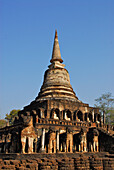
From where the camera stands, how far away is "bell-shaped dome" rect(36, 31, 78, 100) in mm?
25547

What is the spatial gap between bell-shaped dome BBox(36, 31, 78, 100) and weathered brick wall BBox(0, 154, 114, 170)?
12.9m

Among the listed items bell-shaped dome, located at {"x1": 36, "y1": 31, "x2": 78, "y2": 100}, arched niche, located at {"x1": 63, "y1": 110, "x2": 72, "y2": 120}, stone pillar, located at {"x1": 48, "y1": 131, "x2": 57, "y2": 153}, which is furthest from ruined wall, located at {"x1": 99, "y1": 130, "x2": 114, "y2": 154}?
bell-shaped dome, located at {"x1": 36, "y1": 31, "x2": 78, "y2": 100}

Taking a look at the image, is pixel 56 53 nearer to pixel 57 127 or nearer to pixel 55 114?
pixel 55 114

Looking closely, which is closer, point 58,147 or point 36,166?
point 36,166

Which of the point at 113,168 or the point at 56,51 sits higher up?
the point at 56,51

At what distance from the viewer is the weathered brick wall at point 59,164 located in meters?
10.2

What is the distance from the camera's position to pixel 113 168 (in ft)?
41.3

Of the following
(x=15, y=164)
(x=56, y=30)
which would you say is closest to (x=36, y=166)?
(x=15, y=164)

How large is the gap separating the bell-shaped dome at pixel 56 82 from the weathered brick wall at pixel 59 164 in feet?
42.3

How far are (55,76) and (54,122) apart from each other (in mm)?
8067

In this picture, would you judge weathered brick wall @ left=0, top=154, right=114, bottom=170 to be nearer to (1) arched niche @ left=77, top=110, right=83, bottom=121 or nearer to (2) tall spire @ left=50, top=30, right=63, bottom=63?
(1) arched niche @ left=77, top=110, right=83, bottom=121

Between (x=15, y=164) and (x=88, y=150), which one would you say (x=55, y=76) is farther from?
(x=15, y=164)

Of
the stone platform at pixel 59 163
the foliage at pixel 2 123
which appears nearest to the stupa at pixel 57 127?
the stone platform at pixel 59 163

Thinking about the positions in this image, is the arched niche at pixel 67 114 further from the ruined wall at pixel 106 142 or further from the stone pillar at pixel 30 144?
the stone pillar at pixel 30 144
